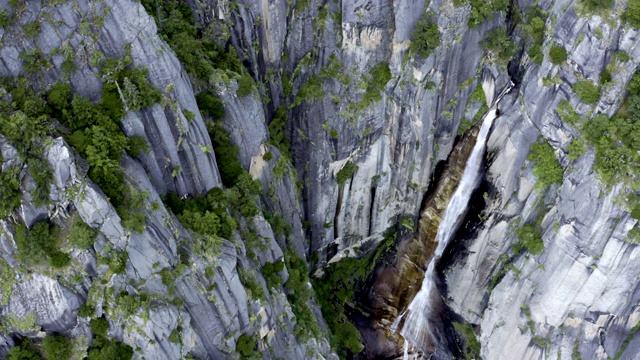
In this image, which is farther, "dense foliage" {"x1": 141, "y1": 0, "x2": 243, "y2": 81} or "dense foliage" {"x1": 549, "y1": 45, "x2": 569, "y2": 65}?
"dense foliage" {"x1": 549, "y1": 45, "x2": 569, "y2": 65}

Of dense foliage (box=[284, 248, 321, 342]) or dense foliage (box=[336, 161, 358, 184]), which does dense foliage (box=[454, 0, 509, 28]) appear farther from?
dense foliage (box=[284, 248, 321, 342])

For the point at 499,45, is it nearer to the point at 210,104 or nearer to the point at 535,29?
the point at 535,29

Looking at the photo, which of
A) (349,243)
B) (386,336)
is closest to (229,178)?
(349,243)

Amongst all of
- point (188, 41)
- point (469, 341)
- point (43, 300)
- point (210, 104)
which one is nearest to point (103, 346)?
point (43, 300)

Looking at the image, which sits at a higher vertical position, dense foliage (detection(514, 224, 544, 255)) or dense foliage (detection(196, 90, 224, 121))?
dense foliage (detection(196, 90, 224, 121))

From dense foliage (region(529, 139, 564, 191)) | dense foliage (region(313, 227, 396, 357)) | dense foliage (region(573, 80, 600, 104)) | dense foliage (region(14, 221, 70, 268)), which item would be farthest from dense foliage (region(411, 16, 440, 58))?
dense foliage (region(14, 221, 70, 268))

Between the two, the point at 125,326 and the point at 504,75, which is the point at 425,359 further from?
the point at 125,326
